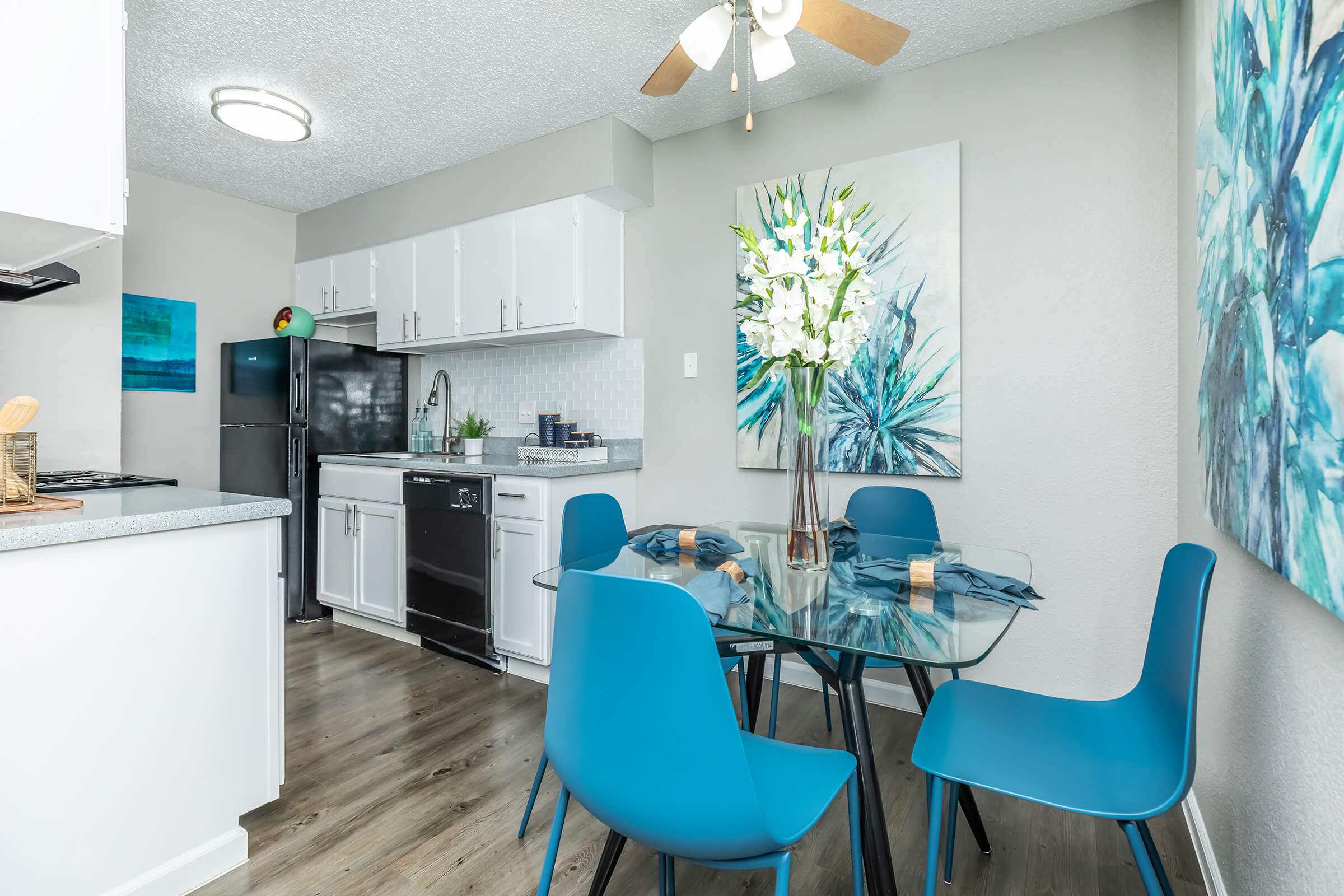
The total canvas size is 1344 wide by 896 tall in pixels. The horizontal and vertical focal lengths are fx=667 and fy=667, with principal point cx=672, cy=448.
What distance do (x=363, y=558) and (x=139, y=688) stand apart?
2173 millimetres

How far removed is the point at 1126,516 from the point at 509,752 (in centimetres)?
232

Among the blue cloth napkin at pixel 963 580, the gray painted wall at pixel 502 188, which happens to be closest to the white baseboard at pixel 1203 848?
the blue cloth napkin at pixel 963 580

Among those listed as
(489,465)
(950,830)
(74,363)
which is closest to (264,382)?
(74,363)

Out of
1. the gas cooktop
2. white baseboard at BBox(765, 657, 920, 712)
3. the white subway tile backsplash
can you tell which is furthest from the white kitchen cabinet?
white baseboard at BBox(765, 657, 920, 712)

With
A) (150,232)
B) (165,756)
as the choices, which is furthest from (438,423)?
(165,756)

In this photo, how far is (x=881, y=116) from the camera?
9.14 feet

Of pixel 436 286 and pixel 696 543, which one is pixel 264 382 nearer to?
A: pixel 436 286

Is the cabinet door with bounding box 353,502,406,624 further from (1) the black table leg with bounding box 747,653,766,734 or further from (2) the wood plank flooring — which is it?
(1) the black table leg with bounding box 747,653,766,734

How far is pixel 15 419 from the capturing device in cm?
163

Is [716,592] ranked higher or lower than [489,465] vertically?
lower

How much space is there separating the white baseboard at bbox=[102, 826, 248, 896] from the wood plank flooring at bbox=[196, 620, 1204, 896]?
1.1 inches

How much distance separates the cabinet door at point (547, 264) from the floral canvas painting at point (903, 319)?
104 centimetres

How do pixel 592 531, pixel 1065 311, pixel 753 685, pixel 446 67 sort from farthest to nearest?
pixel 446 67, pixel 1065 311, pixel 592 531, pixel 753 685

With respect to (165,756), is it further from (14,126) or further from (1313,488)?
(1313,488)
